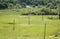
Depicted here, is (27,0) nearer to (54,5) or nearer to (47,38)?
(54,5)

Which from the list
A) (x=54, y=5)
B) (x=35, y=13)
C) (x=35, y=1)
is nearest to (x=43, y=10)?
(x=35, y=13)

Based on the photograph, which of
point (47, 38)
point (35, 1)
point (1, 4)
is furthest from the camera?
point (35, 1)

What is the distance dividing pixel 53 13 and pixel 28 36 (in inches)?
1830

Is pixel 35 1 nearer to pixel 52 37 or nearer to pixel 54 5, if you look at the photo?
pixel 54 5

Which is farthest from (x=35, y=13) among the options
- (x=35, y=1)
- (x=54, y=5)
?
(x=35, y=1)

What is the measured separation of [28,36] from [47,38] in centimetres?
443

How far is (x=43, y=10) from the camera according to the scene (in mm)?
86750

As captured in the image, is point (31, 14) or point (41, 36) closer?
A: point (41, 36)

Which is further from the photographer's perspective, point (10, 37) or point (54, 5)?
point (54, 5)

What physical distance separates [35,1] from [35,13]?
36.6 meters

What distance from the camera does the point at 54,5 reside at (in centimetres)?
10356

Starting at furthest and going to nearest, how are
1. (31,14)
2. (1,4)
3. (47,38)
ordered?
(1,4) < (31,14) < (47,38)

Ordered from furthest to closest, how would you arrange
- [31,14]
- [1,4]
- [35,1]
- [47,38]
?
[35,1]
[1,4]
[31,14]
[47,38]

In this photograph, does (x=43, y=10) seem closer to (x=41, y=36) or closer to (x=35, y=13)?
(x=35, y=13)
